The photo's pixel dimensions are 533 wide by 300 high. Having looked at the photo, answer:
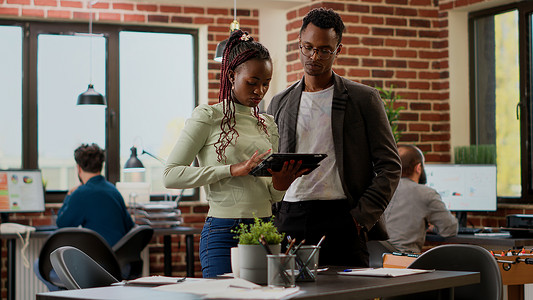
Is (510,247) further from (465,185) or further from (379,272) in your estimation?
(379,272)

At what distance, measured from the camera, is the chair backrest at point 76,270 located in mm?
2244

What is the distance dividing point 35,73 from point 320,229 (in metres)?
4.50

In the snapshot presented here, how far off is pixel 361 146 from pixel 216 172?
2.20ft

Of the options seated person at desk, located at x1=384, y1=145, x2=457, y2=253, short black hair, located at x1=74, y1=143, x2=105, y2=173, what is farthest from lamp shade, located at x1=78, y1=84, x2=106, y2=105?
seated person at desk, located at x1=384, y1=145, x2=457, y2=253

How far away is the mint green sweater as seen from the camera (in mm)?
2287

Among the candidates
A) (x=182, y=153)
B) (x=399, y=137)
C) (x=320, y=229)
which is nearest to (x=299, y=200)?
(x=320, y=229)

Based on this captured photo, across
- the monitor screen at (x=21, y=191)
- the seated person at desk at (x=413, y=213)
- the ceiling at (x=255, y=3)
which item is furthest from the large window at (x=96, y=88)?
the seated person at desk at (x=413, y=213)

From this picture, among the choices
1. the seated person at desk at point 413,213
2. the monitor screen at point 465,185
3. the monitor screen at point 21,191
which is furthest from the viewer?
the monitor screen at point 21,191

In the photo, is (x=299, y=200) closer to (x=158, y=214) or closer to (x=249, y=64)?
(x=249, y=64)

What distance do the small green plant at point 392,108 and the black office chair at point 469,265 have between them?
10.5 ft

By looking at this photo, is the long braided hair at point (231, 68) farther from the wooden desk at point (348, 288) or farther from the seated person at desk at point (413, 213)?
Result: the seated person at desk at point (413, 213)

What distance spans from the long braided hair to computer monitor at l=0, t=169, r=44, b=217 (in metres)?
4.11

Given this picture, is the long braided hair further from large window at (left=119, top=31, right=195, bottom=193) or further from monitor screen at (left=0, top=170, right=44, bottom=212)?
large window at (left=119, top=31, right=195, bottom=193)

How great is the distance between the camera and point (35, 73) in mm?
6480
